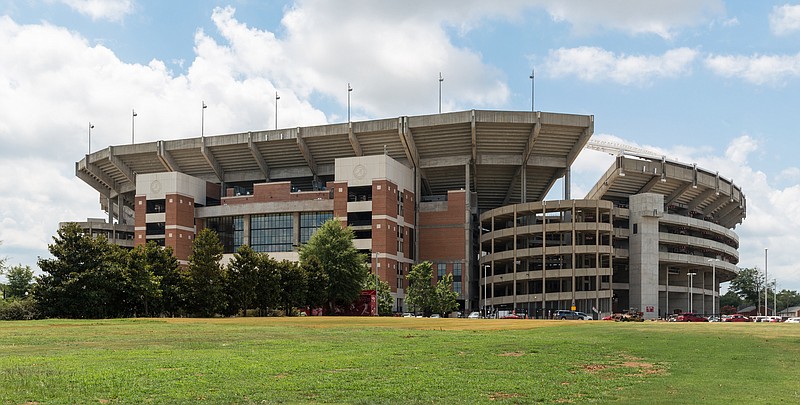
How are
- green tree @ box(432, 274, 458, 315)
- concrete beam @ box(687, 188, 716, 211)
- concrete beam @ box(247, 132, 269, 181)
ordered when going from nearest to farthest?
green tree @ box(432, 274, 458, 315) → concrete beam @ box(247, 132, 269, 181) → concrete beam @ box(687, 188, 716, 211)

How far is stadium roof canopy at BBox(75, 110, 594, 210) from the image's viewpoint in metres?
112

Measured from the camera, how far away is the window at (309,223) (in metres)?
121

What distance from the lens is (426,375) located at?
21.5 meters

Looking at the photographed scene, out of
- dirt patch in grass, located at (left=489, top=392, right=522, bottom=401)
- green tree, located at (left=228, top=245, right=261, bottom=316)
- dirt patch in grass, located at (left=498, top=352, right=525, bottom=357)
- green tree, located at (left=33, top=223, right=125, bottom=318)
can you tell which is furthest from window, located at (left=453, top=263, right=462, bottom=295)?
dirt patch in grass, located at (left=489, top=392, right=522, bottom=401)

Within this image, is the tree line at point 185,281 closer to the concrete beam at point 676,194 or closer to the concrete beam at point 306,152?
the concrete beam at point 306,152

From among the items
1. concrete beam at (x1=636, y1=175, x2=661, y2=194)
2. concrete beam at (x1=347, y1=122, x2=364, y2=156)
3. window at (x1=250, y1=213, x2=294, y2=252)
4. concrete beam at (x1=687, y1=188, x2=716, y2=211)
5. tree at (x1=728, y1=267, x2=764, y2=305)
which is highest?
concrete beam at (x1=347, y1=122, x2=364, y2=156)

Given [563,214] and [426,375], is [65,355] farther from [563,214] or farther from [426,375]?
[563,214]

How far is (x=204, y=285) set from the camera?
68.2 metres

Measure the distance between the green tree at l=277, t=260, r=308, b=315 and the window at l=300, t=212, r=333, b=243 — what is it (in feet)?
146

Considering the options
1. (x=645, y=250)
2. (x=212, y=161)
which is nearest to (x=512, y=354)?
(x=645, y=250)

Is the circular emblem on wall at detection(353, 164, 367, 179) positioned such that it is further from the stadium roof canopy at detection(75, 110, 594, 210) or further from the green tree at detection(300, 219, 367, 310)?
the green tree at detection(300, 219, 367, 310)

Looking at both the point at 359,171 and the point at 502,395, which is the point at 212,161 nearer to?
the point at 359,171

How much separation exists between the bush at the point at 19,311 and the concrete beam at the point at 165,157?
68.3 m

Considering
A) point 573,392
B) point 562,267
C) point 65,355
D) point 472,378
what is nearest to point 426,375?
point 472,378
